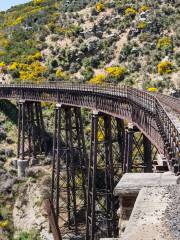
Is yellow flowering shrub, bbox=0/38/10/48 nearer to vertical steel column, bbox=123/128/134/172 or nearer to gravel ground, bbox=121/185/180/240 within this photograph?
vertical steel column, bbox=123/128/134/172

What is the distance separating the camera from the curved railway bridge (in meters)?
17.5

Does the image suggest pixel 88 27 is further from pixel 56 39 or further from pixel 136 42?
pixel 136 42

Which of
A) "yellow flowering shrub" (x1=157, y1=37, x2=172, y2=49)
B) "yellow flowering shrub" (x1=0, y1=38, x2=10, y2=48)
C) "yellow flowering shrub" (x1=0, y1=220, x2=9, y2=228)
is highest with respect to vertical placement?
"yellow flowering shrub" (x1=0, y1=38, x2=10, y2=48)

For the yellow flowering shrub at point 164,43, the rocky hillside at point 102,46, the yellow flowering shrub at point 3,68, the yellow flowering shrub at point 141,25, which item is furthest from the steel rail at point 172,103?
the yellow flowering shrub at point 3,68

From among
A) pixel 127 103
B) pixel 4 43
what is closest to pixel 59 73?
pixel 4 43

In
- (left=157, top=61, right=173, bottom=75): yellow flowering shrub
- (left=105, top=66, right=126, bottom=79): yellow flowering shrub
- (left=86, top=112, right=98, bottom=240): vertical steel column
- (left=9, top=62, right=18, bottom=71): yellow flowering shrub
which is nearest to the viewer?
(left=86, top=112, right=98, bottom=240): vertical steel column

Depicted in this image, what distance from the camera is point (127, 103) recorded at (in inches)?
914

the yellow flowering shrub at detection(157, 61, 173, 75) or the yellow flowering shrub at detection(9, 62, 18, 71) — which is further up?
the yellow flowering shrub at detection(9, 62, 18, 71)

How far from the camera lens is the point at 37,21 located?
74.3 metres

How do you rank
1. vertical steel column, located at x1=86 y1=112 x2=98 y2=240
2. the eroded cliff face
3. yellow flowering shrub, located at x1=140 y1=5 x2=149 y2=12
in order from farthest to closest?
yellow flowering shrub, located at x1=140 y1=5 x2=149 y2=12
the eroded cliff face
vertical steel column, located at x1=86 y1=112 x2=98 y2=240

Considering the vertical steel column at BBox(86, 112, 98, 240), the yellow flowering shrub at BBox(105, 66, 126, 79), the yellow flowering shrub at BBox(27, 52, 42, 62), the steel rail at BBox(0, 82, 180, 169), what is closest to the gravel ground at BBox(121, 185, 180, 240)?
the steel rail at BBox(0, 82, 180, 169)

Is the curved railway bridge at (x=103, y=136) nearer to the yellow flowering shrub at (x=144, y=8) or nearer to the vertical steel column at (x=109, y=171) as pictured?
the vertical steel column at (x=109, y=171)

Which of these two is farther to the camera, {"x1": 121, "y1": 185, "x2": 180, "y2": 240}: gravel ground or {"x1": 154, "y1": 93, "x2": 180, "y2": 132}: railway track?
{"x1": 154, "y1": 93, "x2": 180, "y2": 132}: railway track

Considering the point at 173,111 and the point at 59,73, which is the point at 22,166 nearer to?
the point at 59,73
